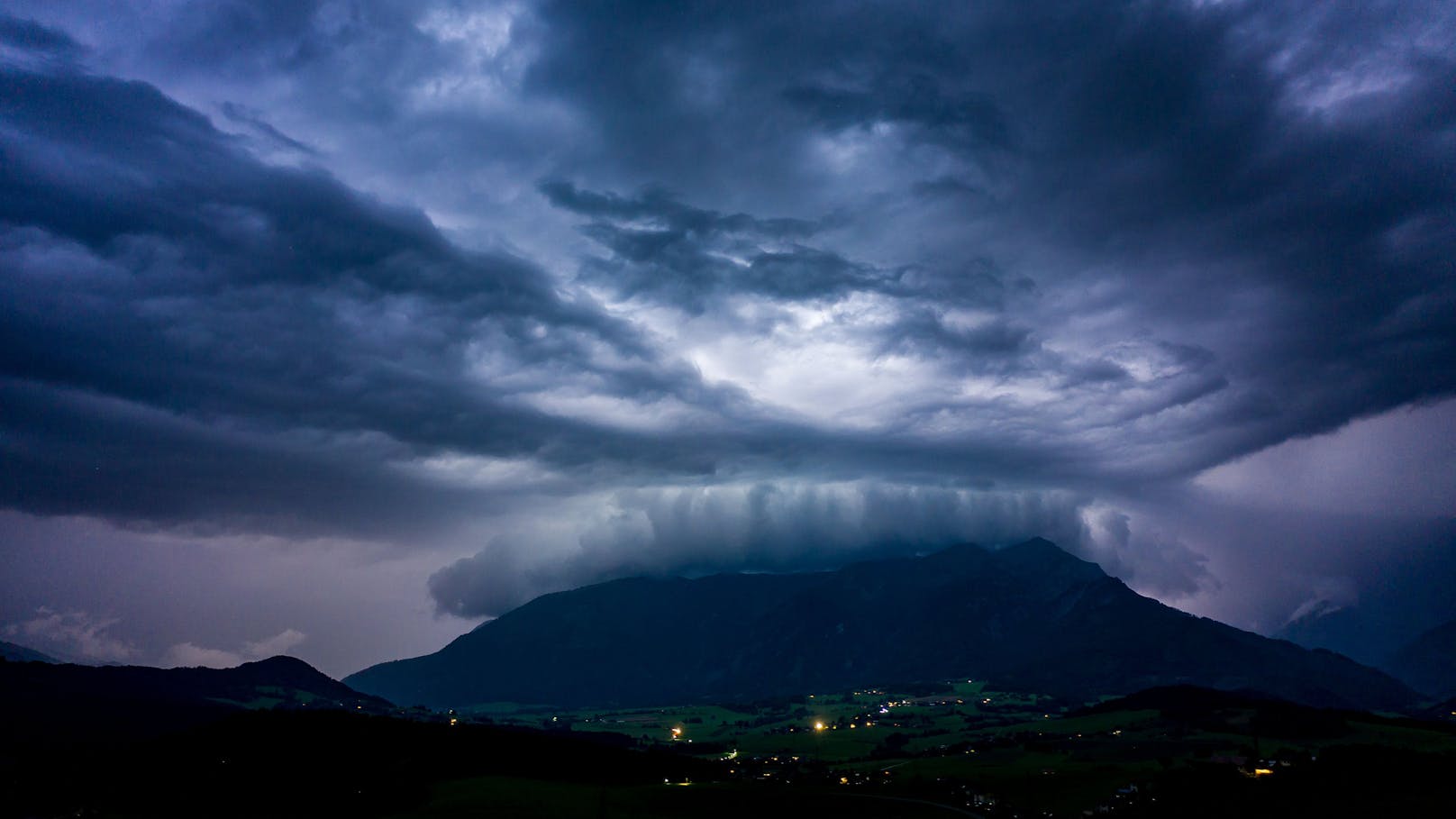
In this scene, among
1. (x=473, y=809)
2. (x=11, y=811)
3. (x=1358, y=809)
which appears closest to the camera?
(x=1358, y=809)

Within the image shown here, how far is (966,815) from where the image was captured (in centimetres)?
18988

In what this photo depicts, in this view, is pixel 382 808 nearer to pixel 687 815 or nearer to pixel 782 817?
pixel 687 815

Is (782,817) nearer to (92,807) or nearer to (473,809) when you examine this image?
(473,809)

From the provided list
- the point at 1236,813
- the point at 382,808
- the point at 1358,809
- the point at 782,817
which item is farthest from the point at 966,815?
the point at 382,808

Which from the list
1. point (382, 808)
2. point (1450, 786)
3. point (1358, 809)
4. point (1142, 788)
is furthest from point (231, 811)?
point (1450, 786)

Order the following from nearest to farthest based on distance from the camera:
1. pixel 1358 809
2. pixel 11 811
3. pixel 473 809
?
pixel 1358 809 < pixel 473 809 < pixel 11 811

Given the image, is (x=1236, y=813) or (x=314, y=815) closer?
(x=1236, y=813)

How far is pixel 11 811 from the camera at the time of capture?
197500 mm

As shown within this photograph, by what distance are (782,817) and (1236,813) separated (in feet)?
305

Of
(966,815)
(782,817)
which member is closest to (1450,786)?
(966,815)

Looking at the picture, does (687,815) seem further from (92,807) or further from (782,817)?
(92,807)

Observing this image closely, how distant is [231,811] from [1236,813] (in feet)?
718

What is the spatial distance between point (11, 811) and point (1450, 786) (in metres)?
326

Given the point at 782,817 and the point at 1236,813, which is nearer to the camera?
the point at 1236,813
